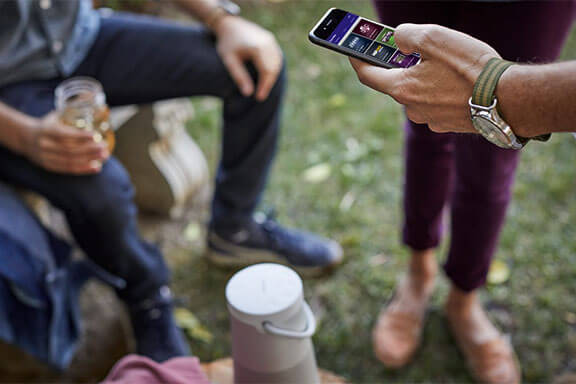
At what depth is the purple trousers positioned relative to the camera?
1026 millimetres

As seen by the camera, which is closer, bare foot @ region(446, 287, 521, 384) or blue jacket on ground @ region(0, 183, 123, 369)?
blue jacket on ground @ region(0, 183, 123, 369)

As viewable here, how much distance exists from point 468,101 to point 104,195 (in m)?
0.83

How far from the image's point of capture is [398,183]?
194cm

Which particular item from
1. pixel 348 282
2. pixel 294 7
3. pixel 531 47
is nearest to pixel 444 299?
pixel 348 282

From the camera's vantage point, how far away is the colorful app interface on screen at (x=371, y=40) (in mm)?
774

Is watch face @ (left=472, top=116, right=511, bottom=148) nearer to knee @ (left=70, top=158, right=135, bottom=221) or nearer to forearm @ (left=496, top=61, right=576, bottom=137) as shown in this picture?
forearm @ (left=496, top=61, right=576, bottom=137)

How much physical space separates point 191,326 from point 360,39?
3.37 feet

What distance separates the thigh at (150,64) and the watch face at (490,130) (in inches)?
34.5

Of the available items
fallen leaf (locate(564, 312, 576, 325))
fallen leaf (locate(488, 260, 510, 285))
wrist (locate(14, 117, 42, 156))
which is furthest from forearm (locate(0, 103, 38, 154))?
fallen leaf (locate(564, 312, 576, 325))

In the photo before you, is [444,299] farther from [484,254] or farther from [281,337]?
[281,337]

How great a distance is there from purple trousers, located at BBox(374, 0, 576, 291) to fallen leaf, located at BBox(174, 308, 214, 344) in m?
0.58

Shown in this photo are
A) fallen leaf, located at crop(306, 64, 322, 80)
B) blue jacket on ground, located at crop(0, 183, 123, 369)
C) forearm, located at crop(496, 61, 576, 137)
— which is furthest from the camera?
fallen leaf, located at crop(306, 64, 322, 80)

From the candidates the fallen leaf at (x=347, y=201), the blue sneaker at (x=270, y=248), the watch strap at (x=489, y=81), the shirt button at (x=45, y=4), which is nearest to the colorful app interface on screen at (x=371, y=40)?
the watch strap at (x=489, y=81)

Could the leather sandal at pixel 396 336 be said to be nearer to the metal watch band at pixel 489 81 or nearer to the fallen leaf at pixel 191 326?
the fallen leaf at pixel 191 326
